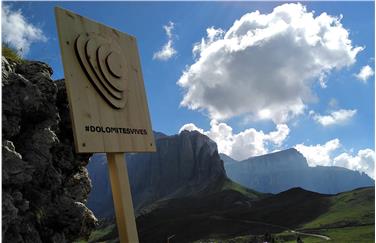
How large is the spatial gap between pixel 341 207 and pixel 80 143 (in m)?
138

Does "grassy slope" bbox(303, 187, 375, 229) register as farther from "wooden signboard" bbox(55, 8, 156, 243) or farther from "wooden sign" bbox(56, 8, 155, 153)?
"wooden signboard" bbox(55, 8, 156, 243)

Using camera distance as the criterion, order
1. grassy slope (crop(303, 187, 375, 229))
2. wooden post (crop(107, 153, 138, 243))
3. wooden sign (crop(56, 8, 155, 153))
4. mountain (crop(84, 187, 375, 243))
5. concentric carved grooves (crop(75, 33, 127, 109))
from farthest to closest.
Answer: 1. grassy slope (crop(303, 187, 375, 229))
2. mountain (crop(84, 187, 375, 243))
3. concentric carved grooves (crop(75, 33, 127, 109))
4. wooden post (crop(107, 153, 138, 243))
5. wooden sign (crop(56, 8, 155, 153))

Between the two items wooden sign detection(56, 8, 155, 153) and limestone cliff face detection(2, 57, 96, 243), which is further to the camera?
limestone cliff face detection(2, 57, 96, 243)

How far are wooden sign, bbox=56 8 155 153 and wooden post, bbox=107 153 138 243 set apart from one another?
0.33 meters

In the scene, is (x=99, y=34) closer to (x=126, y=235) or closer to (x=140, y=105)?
(x=140, y=105)

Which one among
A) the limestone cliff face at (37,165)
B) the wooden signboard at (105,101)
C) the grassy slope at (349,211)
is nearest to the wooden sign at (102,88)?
the wooden signboard at (105,101)

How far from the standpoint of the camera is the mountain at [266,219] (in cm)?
10506

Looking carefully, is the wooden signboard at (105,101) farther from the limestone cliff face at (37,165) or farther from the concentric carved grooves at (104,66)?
the limestone cliff face at (37,165)

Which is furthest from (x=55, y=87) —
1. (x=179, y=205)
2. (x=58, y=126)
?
(x=179, y=205)

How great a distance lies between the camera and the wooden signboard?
9492mm

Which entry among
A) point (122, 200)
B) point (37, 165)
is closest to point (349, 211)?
point (37, 165)

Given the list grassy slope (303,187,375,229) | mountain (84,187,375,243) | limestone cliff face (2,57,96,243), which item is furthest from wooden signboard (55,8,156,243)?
grassy slope (303,187,375,229)

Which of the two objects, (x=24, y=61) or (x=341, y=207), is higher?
(x=24, y=61)

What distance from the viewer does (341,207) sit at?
136 m
